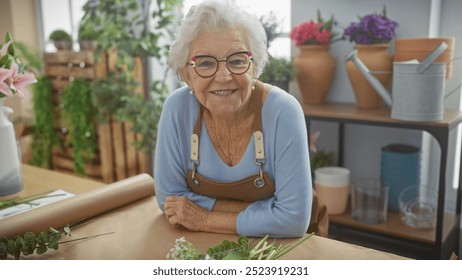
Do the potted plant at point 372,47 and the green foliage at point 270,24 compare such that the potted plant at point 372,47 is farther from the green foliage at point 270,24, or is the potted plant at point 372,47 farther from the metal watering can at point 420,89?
the green foliage at point 270,24

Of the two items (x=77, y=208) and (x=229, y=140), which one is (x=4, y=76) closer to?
(x=77, y=208)

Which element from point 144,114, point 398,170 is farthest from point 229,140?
point 144,114

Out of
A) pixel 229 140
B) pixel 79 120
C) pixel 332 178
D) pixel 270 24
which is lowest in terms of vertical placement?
pixel 332 178

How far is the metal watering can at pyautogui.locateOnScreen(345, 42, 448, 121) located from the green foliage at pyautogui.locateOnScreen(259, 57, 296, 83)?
47cm

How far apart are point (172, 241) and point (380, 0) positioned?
1554 mm

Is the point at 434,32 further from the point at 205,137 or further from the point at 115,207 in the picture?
the point at 115,207

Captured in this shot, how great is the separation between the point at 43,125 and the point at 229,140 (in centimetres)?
248

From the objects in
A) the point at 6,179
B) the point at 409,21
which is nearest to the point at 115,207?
the point at 6,179

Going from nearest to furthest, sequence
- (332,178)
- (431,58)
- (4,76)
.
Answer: (4,76), (431,58), (332,178)

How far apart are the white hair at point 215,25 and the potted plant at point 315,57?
3.57ft

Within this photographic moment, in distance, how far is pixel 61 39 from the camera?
3.04 meters

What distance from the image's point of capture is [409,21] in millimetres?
1929

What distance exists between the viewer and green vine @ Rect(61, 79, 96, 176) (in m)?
2.86

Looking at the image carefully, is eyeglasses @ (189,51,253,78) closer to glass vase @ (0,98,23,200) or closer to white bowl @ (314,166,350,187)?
glass vase @ (0,98,23,200)
